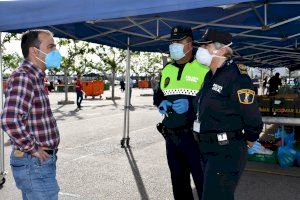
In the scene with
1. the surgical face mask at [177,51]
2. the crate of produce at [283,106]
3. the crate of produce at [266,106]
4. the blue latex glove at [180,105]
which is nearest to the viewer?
the blue latex glove at [180,105]

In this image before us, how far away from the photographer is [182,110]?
352cm

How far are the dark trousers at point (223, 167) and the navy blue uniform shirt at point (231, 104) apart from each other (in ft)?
0.35

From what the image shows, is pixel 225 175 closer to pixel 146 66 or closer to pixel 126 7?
pixel 126 7

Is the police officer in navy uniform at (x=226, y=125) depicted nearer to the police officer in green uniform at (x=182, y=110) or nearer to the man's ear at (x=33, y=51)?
the police officer in green uniform at (x=182, y=110)

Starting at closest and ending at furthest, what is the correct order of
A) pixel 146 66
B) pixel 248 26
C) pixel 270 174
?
pixel 248 26 < pixel 270 174 < pixel 146 66

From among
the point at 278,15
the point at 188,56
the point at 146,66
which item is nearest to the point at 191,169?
the point at 188,56

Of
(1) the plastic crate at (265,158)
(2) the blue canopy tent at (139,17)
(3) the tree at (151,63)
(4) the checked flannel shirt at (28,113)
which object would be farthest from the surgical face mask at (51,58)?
(3) the tree at (151,63)

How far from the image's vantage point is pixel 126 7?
389 centimetres

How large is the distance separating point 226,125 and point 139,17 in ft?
10.5

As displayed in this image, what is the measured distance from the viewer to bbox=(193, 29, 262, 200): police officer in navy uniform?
2680 mm

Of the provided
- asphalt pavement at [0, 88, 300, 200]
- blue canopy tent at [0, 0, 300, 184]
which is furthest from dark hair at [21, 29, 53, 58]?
asphalt pavement at [0, 88, 300, 200]

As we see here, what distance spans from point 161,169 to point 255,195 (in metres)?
1.92

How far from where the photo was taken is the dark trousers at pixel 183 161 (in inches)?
Answer: 138

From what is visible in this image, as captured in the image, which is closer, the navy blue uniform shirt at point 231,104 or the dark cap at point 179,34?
the navy blue uniform shirt at point 231,104
